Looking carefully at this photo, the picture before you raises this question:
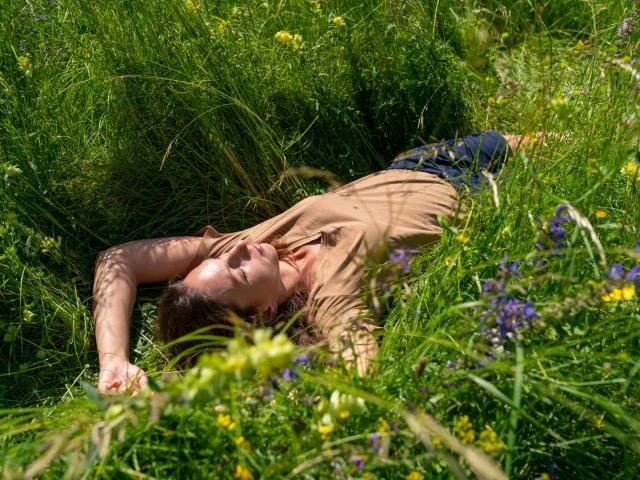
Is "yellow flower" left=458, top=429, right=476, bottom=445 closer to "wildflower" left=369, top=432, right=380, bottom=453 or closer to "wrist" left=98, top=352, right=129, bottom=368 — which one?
"wildflower" left=369, top=432, right=380, bottom=453

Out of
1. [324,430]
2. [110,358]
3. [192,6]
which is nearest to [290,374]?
[324,430]

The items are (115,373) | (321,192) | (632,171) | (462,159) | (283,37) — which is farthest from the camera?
(321,192)

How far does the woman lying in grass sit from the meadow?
0.15 meters

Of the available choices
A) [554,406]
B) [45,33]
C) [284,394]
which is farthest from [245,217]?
[554,406]

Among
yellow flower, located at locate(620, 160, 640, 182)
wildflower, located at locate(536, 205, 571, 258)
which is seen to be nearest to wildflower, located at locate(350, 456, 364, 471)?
wildflower, located at locate(536, 205, 571, 258)

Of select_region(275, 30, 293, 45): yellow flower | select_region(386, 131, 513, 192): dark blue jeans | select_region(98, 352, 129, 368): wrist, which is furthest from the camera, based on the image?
select_region(275, 30, 293, 45): yellow flower

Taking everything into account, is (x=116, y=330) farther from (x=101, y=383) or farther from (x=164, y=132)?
(x=164, y=132)

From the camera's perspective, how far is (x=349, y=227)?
246cm

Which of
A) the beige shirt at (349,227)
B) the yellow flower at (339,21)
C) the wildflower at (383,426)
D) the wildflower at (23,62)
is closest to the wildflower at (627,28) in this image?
the beige shirt at (349,227)

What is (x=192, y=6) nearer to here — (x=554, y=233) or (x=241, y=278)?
(x=241, y=278)

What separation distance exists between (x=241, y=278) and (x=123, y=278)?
19.2 inches

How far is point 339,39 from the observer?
9.63 feet

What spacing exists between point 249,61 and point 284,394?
1.80 m

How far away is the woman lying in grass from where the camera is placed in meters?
2.29
